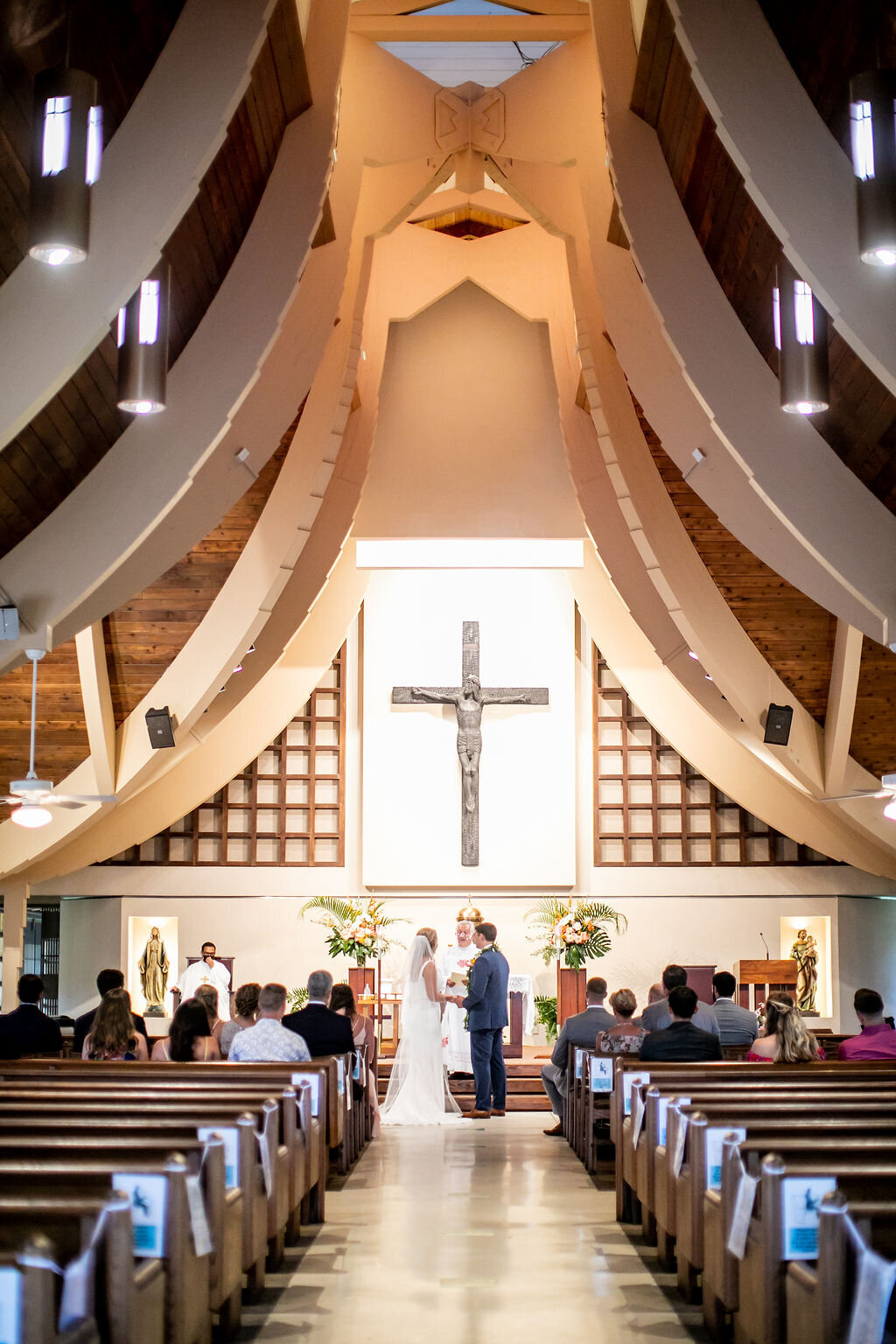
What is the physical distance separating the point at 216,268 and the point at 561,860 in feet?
29.8

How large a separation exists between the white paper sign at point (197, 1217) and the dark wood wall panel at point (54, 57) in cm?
349

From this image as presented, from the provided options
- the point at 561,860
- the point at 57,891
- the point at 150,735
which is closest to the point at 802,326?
the point at 150,735

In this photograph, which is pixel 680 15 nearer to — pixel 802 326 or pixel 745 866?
pixel 802 326

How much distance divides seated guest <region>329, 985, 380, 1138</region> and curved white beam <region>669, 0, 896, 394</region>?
4864 millimetres

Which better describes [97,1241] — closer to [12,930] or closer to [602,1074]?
[602,1074]

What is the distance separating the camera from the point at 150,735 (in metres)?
10.2

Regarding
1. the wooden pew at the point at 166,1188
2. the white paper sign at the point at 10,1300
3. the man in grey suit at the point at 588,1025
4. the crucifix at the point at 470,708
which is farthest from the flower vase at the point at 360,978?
the white paper sign at the point at 10,1300

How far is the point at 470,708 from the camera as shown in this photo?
15125mm

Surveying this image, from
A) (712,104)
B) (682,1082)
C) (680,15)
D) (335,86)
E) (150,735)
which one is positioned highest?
(335,86)

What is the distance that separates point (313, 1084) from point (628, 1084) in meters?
1.57

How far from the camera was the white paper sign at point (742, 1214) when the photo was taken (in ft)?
13.1

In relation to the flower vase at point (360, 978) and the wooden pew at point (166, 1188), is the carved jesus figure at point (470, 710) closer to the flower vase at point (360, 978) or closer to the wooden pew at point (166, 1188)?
the flower vase at point (360, 978)

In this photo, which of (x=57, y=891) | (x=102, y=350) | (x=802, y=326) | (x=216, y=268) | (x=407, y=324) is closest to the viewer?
(x=802, y=326)

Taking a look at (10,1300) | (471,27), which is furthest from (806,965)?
(10,1300)
